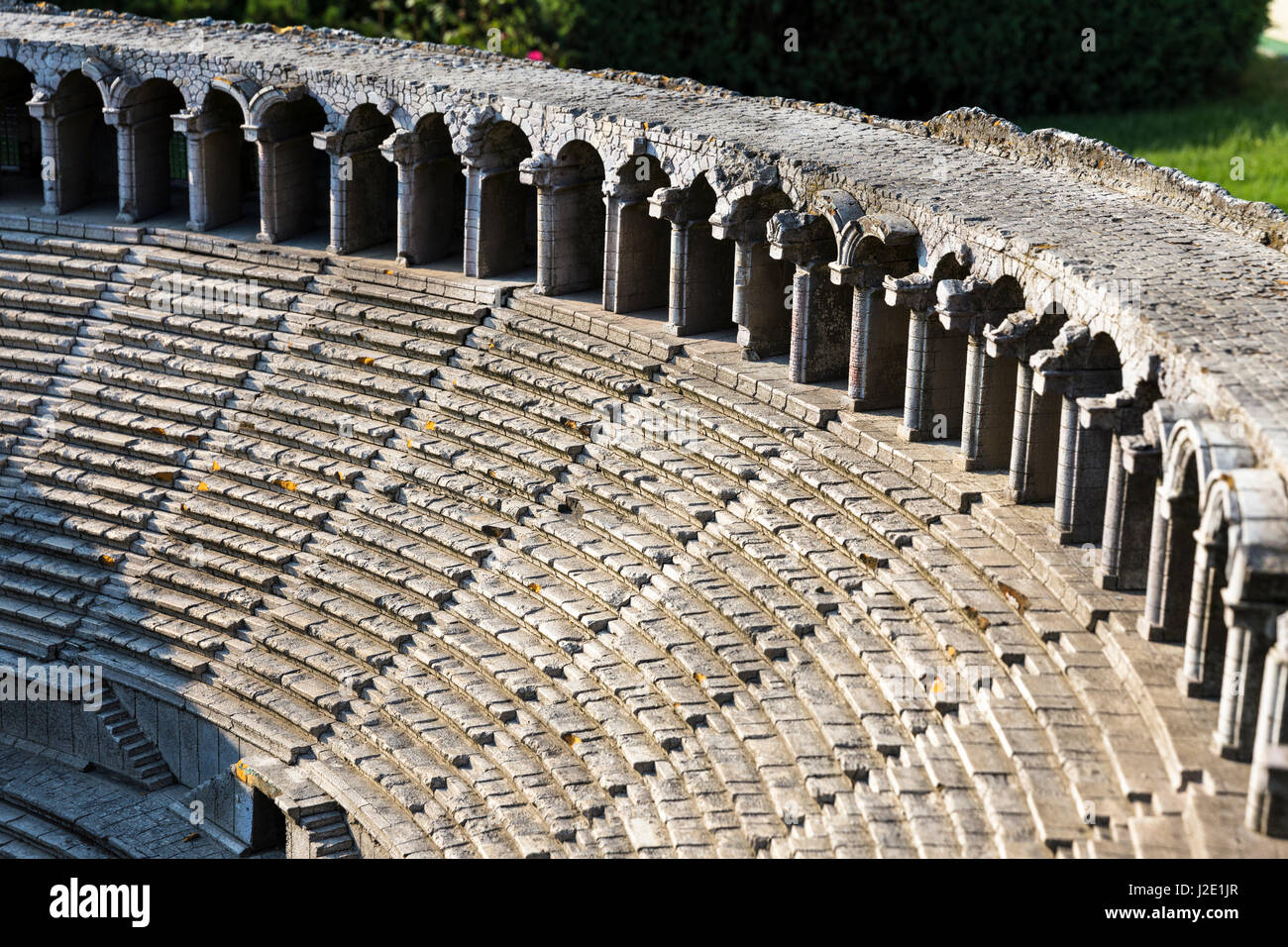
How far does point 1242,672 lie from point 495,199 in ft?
48.1

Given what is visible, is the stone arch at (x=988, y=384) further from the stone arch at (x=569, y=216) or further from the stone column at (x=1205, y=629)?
the stone arch at (x=569, y=216)

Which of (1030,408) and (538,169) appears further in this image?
(538,169)

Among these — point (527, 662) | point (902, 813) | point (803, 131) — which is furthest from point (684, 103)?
point (902, 813)

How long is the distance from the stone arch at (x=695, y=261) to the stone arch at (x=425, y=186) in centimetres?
420

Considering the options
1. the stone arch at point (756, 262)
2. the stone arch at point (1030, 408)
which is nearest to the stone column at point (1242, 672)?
the stone arch at point (1030, 408)

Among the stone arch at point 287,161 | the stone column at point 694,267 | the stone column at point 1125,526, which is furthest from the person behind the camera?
the stone arch at point 287,161

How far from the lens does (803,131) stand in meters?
23.0

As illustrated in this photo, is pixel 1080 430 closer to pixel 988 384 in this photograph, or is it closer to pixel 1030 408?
pixel 1030 408

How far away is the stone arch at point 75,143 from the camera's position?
28.6 m

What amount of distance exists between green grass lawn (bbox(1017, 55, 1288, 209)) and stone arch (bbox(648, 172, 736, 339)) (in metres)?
11.8

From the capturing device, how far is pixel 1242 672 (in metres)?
13.4

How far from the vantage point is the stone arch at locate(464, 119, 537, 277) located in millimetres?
25047

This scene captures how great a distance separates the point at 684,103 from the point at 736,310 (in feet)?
12.0

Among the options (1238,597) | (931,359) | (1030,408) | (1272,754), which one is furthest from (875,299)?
(1272,754)
